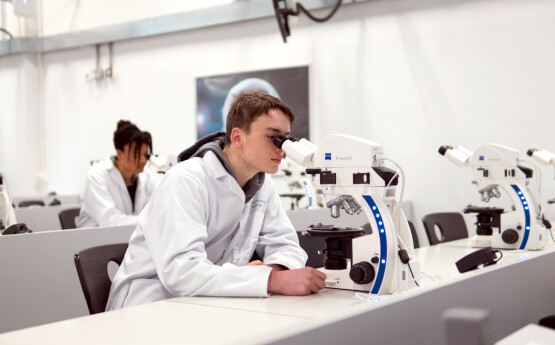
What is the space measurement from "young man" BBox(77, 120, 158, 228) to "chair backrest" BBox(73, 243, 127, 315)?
167 cm

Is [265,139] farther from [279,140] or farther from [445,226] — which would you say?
[445,226]

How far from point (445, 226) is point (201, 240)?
92.3 inches

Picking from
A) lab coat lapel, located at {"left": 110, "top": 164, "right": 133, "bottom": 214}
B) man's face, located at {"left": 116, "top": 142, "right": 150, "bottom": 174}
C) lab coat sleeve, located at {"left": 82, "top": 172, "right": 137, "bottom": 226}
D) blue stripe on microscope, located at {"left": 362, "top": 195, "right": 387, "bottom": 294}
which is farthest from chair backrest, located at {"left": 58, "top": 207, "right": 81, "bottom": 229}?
blue stripe on microscope, located at {"left": 362, "top": 195, "right": 387, "bottom": 294}

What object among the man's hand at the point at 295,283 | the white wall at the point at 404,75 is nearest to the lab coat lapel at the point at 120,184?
the man's hand at the point at 295,283

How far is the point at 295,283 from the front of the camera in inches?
67.9

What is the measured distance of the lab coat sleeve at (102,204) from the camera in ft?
12.4

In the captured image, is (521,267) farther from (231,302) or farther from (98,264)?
(98,264)

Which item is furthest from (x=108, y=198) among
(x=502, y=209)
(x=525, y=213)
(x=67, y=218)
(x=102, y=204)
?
(x=525, y=213)

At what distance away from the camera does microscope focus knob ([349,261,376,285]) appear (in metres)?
Result: 1.73

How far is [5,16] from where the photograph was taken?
28.2ft

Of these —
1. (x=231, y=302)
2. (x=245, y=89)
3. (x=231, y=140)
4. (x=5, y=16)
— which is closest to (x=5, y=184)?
(x=231, y=140)

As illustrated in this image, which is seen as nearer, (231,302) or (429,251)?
(231,302)

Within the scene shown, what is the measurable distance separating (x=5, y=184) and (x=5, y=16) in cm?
626

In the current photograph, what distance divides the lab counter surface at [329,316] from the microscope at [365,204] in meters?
0.09
